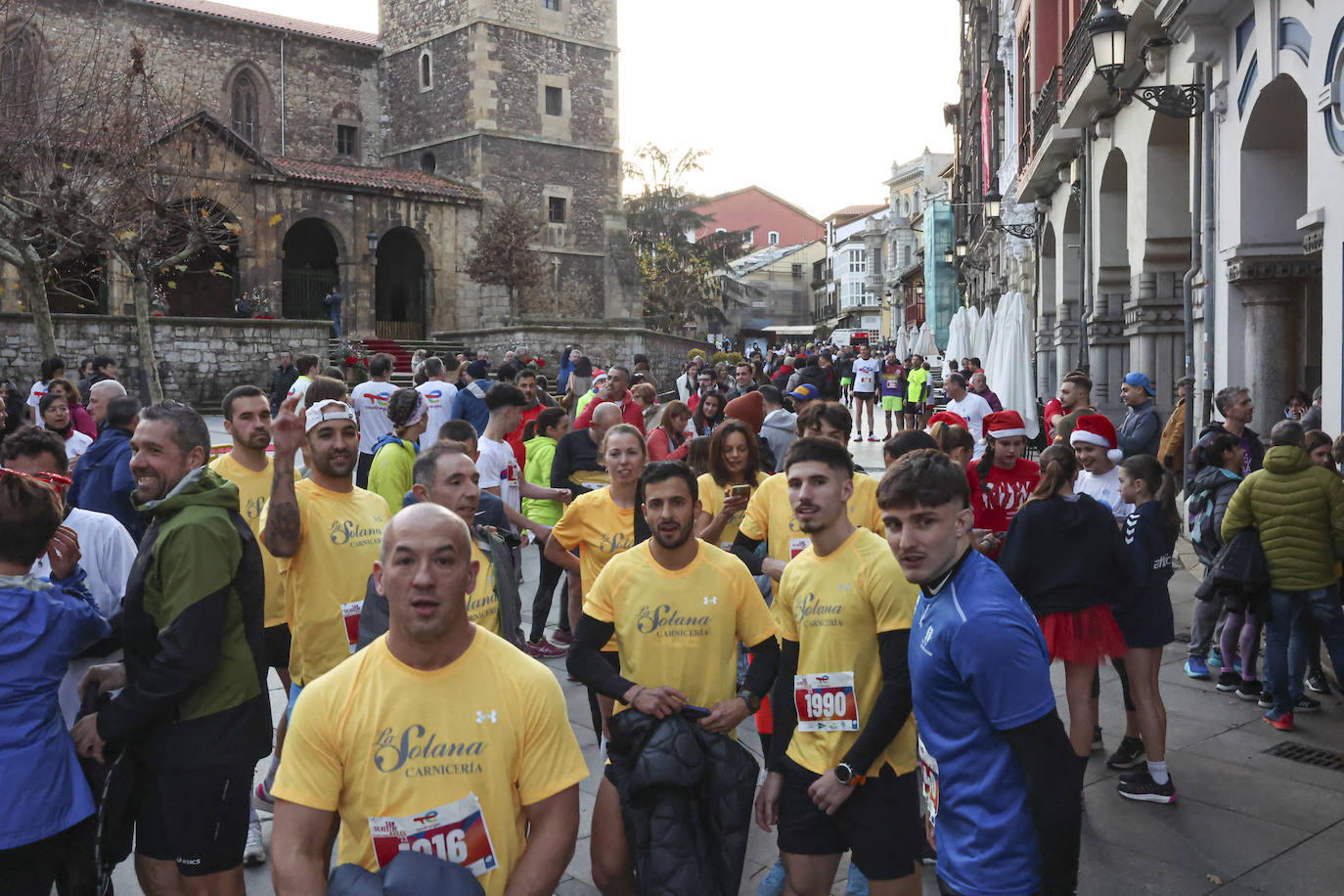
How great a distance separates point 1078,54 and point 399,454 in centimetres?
1187

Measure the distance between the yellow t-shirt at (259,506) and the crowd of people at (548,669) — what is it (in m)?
0.02

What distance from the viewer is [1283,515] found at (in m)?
6.37

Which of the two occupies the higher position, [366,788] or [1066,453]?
[1066,453]

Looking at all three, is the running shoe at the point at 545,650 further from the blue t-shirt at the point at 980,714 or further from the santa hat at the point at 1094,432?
the blue t-shirt at the point at 980,714

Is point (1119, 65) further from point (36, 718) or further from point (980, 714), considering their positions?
point (36, 718)

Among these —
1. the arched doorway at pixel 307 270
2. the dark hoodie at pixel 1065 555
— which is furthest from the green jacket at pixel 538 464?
the arched doorway at pixel 307 270

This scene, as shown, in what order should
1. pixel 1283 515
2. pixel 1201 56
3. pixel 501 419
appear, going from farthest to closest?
pixel 1201 56 < pixel 501 419 < pixel 1283 515

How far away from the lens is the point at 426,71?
131 ft

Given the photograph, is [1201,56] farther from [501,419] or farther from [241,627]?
[241,627]

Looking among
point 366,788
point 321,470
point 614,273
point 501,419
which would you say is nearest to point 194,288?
point 614,273

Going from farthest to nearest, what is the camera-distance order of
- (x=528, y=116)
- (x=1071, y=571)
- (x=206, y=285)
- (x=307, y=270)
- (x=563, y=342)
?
(x=528, y=116) < (x=307, y=270) < (x=206, y=285) < (x=563, y=342) < (x=1071, y=571)

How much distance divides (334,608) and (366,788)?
6.64ft

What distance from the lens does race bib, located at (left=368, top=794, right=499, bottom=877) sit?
96.7 inches

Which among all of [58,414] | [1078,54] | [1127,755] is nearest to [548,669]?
[1127,755]
